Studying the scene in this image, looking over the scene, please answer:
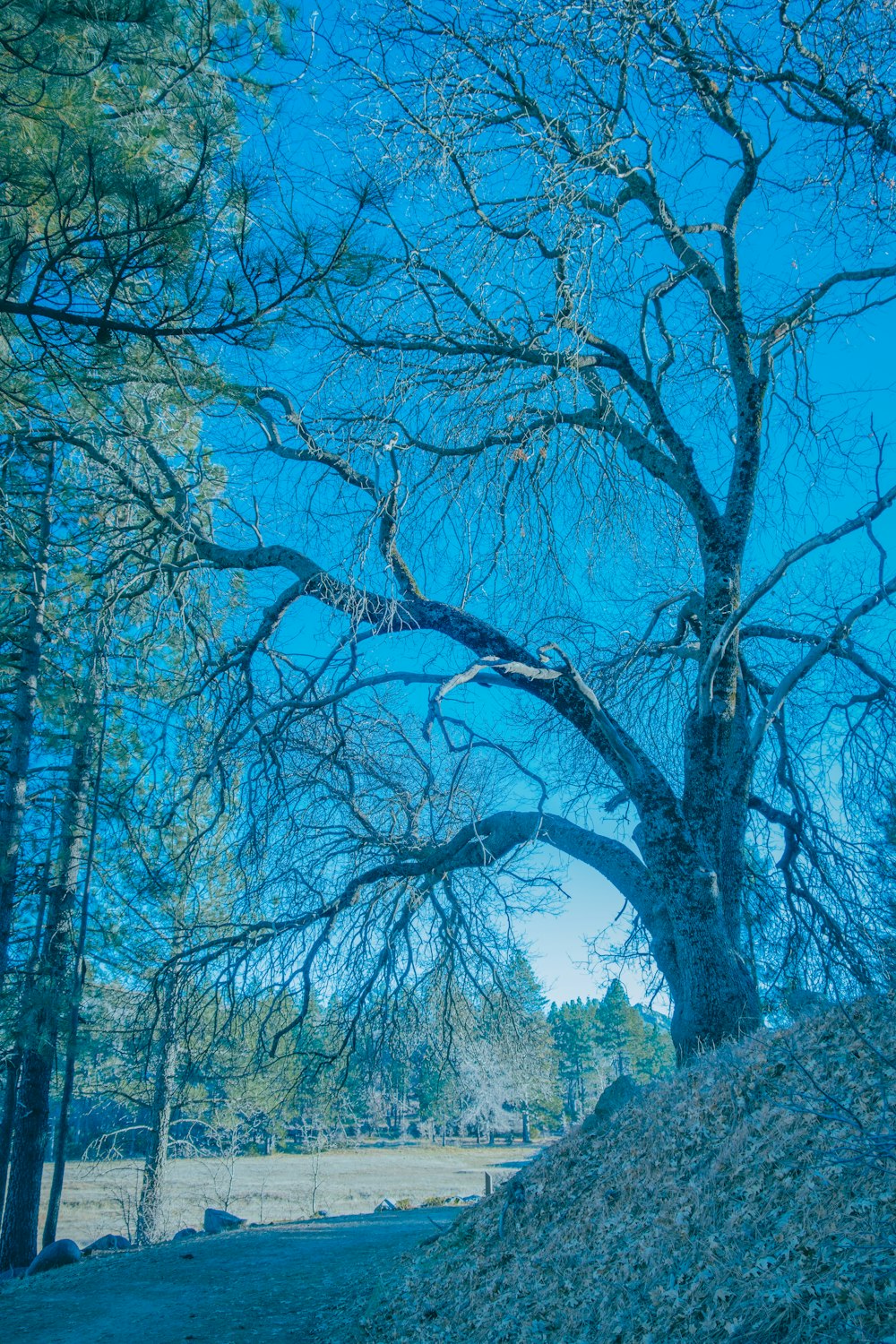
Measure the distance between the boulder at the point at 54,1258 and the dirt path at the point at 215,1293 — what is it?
519 mm

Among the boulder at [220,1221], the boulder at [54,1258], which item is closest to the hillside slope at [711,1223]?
the boulder at [54,1258]

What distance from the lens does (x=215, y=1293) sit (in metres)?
8.09

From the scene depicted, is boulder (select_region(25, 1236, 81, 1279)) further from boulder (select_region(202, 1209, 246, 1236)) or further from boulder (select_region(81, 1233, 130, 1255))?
boulder (select_region(202, 1209, 246, 1236))

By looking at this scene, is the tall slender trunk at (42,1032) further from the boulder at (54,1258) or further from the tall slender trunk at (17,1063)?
the boulder at (54,1258)

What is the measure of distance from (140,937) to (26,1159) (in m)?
3.24

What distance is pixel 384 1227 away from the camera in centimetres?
1275

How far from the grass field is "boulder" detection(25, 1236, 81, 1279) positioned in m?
4.99

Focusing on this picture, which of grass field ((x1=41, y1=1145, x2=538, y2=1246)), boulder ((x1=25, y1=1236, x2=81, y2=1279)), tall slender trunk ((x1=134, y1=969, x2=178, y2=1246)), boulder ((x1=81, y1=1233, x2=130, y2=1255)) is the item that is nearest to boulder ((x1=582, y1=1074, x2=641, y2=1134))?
boulder ((x1=25, y1=1236, x2=81, y2=1279))

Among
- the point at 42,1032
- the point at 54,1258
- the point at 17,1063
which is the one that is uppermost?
the point at 42,1032

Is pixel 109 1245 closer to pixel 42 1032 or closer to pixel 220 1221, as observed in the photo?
pixel 220 1221

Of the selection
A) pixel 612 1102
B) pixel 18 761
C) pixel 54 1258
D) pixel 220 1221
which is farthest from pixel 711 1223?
pixel 220 1221

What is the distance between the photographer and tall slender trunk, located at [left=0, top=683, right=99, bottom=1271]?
422 inches

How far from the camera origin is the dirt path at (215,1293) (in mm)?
6664

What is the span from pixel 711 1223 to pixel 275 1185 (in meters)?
32.4
